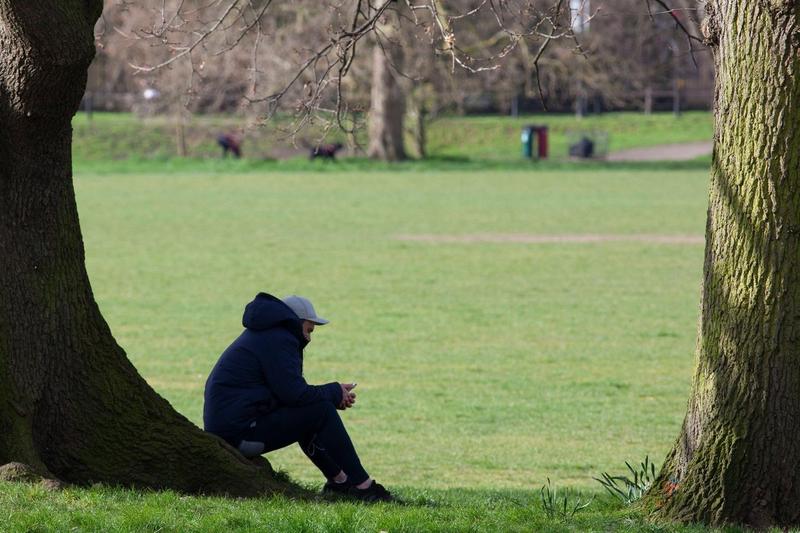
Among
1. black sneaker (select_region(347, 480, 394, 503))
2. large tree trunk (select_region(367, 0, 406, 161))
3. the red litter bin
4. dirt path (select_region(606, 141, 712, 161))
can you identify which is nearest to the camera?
black sneaker (select_region(347, 480, 394, 503))

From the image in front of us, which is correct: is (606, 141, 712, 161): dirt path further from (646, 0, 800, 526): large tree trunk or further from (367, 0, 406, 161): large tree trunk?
(646, 0, 800, 526): large tree trunk

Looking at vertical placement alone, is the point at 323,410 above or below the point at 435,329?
above

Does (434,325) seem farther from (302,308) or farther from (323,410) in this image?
(323,410)

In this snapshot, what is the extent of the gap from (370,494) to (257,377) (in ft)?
3.01

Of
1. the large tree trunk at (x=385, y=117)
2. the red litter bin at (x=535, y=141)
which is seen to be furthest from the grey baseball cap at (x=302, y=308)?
the red litter bin at (x=535, y=141)

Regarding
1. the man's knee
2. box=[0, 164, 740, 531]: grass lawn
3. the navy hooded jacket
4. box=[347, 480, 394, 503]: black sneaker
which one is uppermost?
the navy hooded jacket

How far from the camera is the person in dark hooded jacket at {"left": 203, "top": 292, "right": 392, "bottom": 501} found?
767cm

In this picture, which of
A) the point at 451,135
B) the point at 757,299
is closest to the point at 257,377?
the point at 757,299

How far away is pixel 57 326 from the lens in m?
7.14

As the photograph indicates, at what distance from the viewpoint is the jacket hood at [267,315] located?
7723 mm

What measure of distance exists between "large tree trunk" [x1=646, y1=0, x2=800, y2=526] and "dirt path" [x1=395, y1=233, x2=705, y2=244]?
21968 mm

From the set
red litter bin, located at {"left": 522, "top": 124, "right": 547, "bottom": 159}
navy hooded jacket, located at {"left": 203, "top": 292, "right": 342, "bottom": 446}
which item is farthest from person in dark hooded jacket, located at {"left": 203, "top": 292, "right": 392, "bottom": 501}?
red litter bin, located at {"left": 522, "top": 124, "right": 547, "bottom": 159}

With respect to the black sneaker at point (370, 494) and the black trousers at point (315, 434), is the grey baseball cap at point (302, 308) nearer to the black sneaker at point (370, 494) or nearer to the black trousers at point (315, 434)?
the black trousers at point (315, 434)

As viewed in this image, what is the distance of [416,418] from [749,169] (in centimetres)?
710
